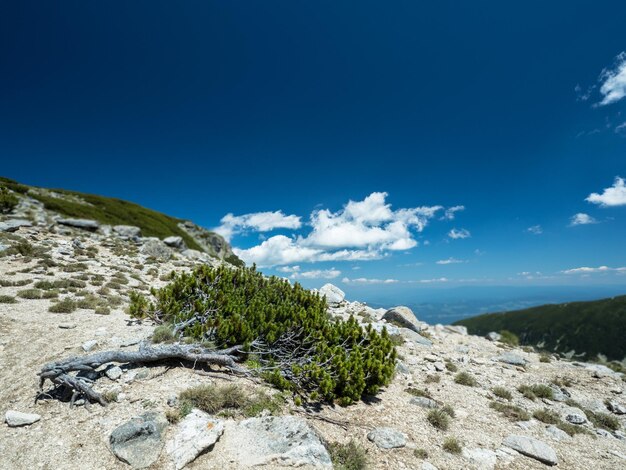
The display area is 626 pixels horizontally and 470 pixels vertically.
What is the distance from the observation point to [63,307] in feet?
42.4

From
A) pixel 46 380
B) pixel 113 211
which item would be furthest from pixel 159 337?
pixel 113 211

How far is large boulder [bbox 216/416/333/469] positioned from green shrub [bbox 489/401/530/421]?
721 centimetres

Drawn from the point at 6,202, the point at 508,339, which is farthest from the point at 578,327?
the point at 6,202

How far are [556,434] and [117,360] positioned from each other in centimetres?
1308

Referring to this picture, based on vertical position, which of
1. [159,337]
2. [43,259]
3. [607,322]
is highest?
[43,259]

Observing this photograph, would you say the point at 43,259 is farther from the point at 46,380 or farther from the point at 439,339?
the point at 439,339

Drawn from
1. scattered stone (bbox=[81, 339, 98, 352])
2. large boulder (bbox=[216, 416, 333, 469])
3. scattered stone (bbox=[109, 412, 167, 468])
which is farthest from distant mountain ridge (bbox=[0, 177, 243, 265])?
large boulder (bbox=[216, 416, 333, 469])

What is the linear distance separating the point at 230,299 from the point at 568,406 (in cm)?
1371

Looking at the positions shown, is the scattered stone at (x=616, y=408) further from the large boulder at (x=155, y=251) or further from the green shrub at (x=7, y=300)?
the large boulder at (x=155, y=251)

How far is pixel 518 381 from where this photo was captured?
13617mm

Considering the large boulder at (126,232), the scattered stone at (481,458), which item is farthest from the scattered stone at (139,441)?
the large boulder at (126,232)

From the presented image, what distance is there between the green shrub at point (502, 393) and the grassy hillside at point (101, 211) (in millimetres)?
48503

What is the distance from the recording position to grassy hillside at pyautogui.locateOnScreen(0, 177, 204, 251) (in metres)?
41.4

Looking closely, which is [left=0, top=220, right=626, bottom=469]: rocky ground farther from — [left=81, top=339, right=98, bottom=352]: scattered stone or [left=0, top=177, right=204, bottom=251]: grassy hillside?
[left=0, top=177, right=204, bottom=251]: grassy hillside
